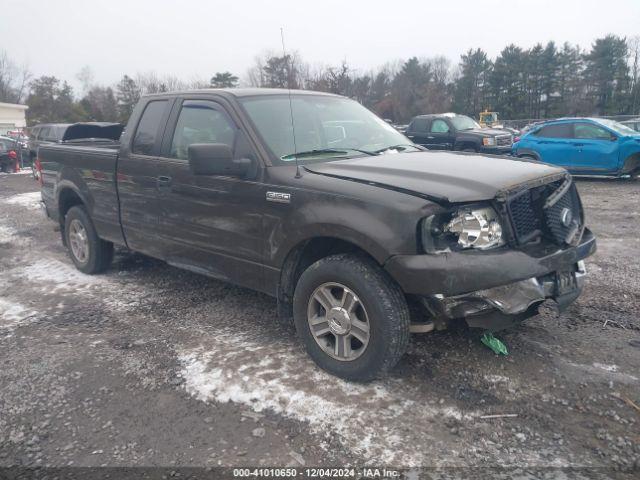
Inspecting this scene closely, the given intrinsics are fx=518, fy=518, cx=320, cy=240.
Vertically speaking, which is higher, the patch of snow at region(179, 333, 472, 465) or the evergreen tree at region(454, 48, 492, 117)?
the evergreen tree at region(454, 48, 492, 117)

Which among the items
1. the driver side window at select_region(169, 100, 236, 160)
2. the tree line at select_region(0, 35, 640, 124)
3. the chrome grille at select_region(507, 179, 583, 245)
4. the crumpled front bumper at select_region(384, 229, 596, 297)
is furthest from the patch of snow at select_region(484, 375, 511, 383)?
the tree line at select_region(0, 35, 640, 124)

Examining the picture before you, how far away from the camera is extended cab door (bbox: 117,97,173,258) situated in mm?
4711

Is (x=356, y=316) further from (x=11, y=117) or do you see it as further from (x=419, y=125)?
(x=11, y=117)

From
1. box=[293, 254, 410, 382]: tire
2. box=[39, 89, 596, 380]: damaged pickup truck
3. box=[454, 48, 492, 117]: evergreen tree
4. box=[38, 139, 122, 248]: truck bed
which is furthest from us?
box=[454, 48, 492, 117]: evergreen tree

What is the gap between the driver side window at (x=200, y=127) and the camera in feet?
13.6

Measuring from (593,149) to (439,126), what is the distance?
4707 millimetres

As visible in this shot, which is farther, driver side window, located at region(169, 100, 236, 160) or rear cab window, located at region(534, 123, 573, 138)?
rear cab window, located at region(534, 123, 573, 138)

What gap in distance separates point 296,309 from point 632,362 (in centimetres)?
235

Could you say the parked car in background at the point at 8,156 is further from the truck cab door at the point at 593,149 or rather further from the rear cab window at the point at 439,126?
the truck cab door at the point at 593,149

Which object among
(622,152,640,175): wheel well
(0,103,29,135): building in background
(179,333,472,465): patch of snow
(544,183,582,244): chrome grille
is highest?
(0,103,29,135): building in background

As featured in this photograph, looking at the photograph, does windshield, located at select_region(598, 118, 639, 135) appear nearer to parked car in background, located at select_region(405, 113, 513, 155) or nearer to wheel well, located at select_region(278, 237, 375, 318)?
parked car in background, located at select_region(405, 113, 513, 155)

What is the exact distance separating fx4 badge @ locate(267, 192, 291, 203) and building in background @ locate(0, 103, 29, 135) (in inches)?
1988

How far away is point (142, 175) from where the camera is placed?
477 cm

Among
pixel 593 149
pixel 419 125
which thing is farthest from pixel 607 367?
pixel 419 125
